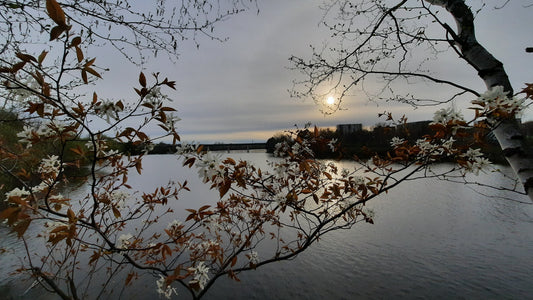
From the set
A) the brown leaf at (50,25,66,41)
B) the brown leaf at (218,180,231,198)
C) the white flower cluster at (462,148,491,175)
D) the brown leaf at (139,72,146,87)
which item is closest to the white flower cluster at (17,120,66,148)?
the brown leaf at (139,72,146,87)

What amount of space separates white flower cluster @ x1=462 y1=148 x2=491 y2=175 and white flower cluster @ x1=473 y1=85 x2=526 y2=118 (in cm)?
54

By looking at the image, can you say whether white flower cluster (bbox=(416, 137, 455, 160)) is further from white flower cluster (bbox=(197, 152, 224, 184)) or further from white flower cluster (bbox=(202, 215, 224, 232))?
white flower cluster (bbox=(202, 215, 224, 232))

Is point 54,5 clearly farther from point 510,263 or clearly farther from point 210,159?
point 510,263

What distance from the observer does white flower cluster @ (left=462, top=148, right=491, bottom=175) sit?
1927mm

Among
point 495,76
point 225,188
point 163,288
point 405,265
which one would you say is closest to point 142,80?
point 225,188

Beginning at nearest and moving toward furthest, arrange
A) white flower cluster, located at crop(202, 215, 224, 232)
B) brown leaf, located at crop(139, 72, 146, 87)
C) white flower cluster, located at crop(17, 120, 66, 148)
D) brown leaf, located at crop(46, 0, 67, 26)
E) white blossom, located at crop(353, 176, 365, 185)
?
brown leaf, located at crop(46, 0, 67, 26) → brown leaf, located at crop(139, 72, 146, 87) → white flower cluster, located at crop(17, 120, 66, 148) → white blossom, located at crop(353, 176, 365, 185) → white flower cluster, located at crop(202, 215, 224, 232)

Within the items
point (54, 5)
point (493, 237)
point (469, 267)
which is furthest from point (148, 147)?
point (493, 237)

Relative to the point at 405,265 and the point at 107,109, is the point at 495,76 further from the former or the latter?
the point at 405,265

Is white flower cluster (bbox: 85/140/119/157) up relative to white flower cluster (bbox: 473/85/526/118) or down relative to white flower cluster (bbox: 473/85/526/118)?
down

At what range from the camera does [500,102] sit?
1.49m

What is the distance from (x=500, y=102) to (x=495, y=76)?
409 mm

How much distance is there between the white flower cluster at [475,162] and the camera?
1.93 m

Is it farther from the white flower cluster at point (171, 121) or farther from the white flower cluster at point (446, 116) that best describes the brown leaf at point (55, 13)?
the white flower cluster at point (446, 116)

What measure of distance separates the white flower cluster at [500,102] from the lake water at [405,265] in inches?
85.7
